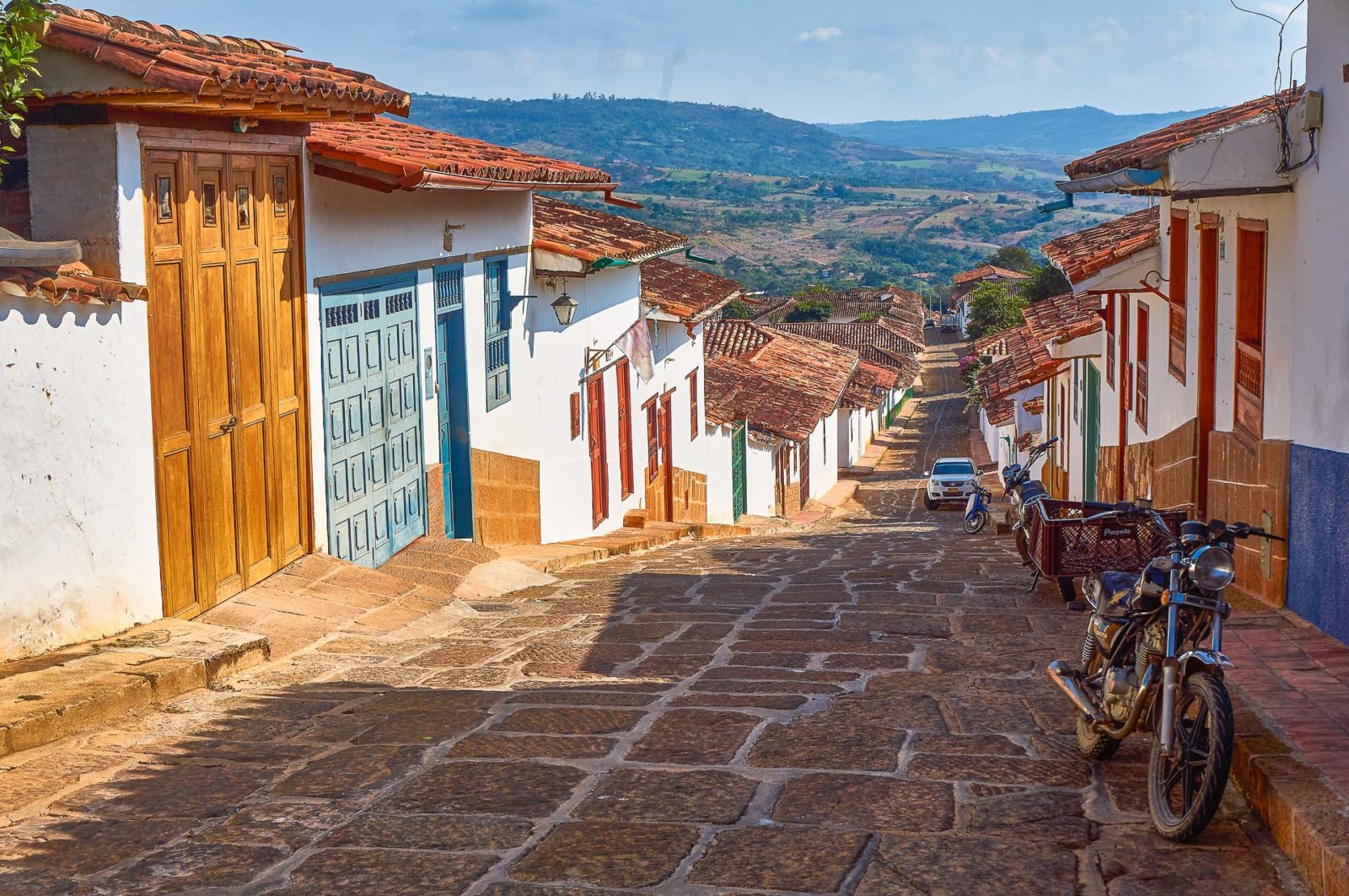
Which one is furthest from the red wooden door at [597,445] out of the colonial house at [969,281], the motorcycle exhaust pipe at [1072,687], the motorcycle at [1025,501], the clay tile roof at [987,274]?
the clay tile roof at [987,274]

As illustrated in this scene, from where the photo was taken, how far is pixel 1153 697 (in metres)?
4.79

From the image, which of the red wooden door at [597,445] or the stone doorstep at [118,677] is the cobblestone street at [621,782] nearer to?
the stone doorstep at [118,677]

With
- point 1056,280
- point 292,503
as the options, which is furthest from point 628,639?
point 1056,280

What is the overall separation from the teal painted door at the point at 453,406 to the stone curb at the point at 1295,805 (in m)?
8.12

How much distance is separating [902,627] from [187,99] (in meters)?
4.98

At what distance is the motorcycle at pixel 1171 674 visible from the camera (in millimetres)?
4309

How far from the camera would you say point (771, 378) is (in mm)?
34594

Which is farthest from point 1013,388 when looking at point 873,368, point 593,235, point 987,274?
point 987,274

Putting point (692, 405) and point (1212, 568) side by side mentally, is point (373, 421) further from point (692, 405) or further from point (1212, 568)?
point (692, 405)

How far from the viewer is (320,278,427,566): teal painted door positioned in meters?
9.73

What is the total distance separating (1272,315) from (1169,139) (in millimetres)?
1787

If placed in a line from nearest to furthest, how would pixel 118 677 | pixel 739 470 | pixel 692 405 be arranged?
1. pixel 118 677
2. pixel 692 405
3. pixel 739 470

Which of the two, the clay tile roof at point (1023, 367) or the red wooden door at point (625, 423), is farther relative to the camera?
the clay tile roof at point (1023, 367)

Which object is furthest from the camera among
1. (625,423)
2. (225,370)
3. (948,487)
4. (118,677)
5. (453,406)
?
(948,487)
